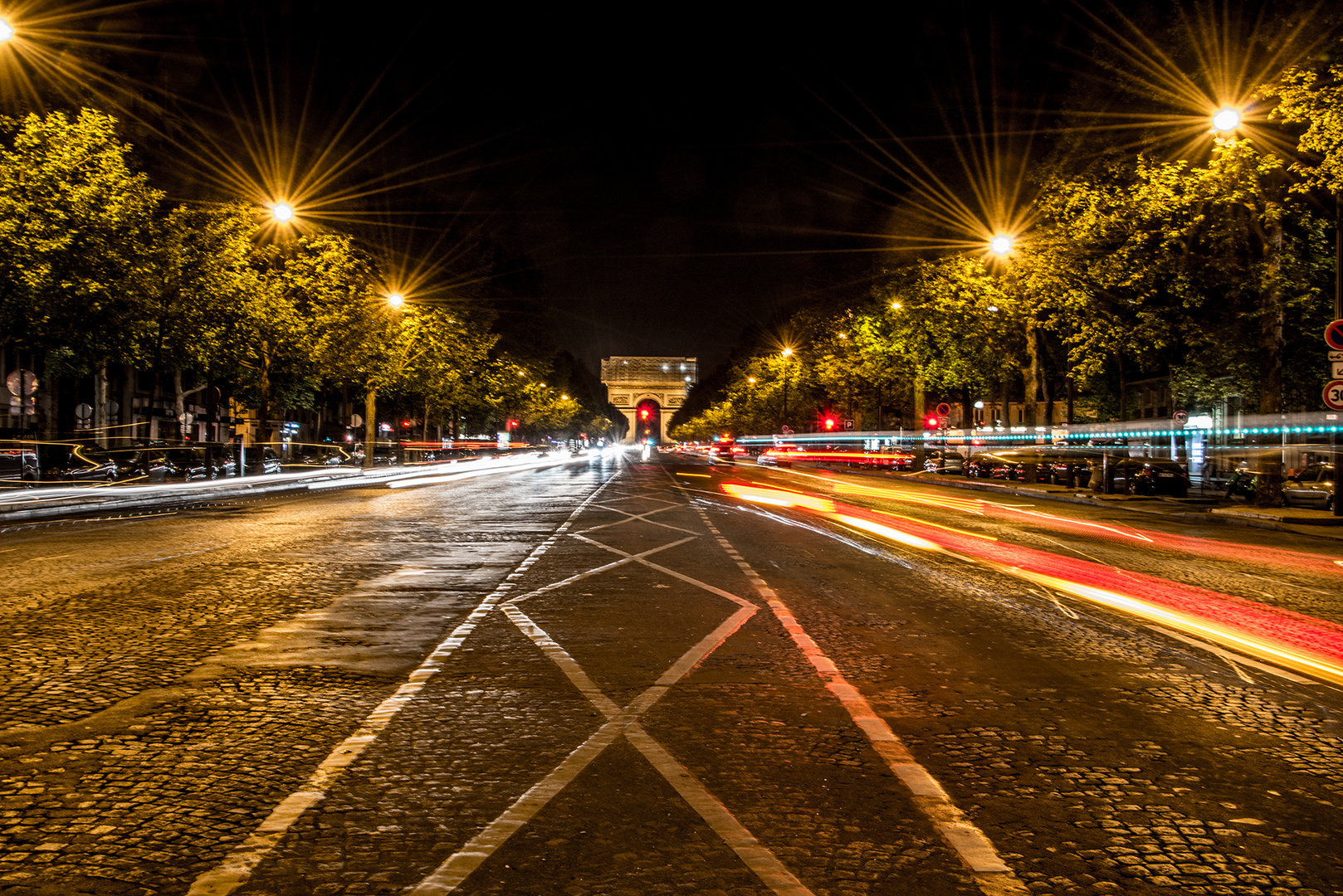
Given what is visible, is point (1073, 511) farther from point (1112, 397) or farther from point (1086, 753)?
point (1112, 397)

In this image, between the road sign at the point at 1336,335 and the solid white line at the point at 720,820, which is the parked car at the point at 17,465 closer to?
the solid white line at the point at 720,820

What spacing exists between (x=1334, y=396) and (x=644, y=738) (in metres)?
20.6

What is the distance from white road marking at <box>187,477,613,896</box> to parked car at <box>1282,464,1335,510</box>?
26008mm

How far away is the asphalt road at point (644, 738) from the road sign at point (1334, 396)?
1045 cm

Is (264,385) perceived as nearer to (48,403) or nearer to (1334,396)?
(48,403)

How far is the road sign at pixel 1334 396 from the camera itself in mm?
20188

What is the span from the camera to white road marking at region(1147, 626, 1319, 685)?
6.86 meters

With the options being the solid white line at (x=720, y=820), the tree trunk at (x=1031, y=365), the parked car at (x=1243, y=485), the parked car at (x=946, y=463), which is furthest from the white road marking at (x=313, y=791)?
the parked car at (x=946, y=463)

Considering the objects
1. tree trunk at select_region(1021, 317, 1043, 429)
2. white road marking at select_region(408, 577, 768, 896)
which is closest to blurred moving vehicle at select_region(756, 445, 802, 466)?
tree trunk at select_region(1021, 317, 1043, 429)

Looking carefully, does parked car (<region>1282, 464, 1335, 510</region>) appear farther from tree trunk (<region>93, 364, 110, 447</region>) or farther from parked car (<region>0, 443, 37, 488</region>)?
tree trunk (<region>93, 364, 110, 447</region>)

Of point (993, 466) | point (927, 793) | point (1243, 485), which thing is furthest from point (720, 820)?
point (993, 466)

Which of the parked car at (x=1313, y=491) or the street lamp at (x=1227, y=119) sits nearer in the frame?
the street lamp at (x=1227, y=119)

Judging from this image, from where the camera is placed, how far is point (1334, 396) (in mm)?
20312

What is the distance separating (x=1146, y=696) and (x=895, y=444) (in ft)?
230
